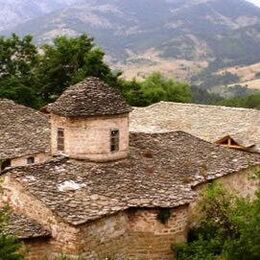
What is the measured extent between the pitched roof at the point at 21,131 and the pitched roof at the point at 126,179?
8768 millimetres

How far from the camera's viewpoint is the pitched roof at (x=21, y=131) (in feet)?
118

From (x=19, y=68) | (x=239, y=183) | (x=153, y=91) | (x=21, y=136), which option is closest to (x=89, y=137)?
(x=239, y=183)

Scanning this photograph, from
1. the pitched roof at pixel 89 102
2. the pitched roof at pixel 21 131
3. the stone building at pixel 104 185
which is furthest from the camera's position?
the pitched roof at pixel 21 131

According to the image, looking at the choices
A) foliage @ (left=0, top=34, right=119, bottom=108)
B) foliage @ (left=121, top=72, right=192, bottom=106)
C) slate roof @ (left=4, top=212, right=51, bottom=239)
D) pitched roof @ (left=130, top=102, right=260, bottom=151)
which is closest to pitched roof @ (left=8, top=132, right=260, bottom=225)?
slate roof @ (left=4, top=212, right=51, bottom=239)

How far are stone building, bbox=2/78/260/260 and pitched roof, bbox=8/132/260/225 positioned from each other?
36 millimetres

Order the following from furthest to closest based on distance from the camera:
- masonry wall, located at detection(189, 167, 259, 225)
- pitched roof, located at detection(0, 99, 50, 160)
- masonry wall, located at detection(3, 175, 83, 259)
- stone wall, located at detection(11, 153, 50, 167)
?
pitched roof, located at detection(0, 99, 50, 160), stone wall, located at detection(11, 153, 50, 167), masonry wall, located at detection(189, 167, 259, 225), masonry wall, located at detection(3, 175, 83, 259)

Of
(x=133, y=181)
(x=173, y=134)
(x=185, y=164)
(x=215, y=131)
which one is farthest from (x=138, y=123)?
(x=133, y=181)

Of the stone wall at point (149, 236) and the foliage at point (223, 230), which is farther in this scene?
the stone wall at point (149, 236)

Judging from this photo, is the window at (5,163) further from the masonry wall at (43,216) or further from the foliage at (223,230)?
the foliage at (223,230)

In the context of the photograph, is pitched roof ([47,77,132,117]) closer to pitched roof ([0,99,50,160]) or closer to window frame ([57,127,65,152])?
window frame ([57,127,65,152])

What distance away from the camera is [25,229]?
2180 cm

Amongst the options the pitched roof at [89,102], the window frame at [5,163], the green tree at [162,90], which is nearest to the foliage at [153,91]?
the green tree at [162,90]

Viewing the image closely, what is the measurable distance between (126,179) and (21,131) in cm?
1516

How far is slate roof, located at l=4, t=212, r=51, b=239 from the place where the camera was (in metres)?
21.3
